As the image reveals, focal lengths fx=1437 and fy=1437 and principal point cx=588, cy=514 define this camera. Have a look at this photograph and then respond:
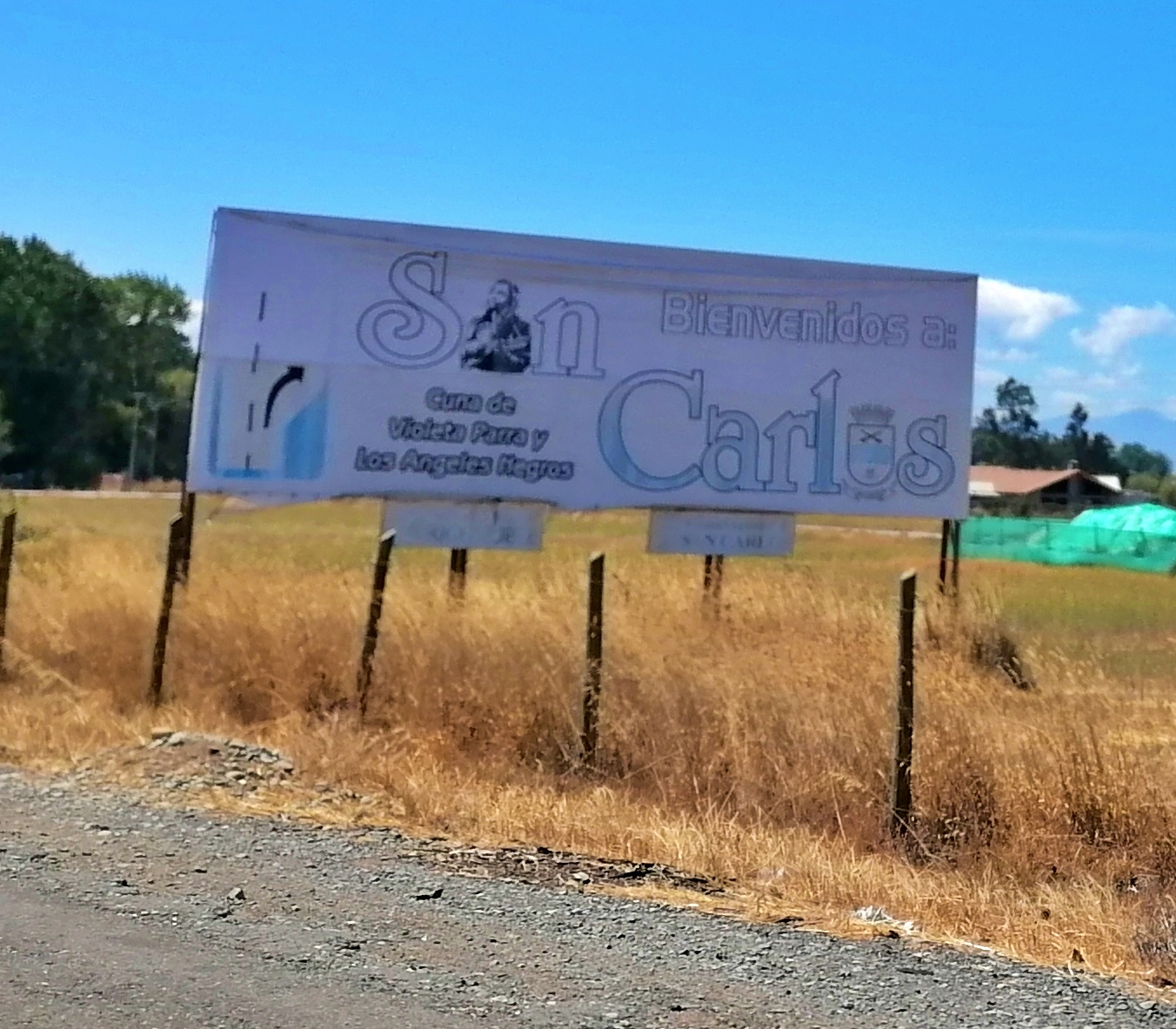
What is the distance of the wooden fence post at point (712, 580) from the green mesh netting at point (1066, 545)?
3162 centimetres

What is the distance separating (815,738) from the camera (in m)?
8.62

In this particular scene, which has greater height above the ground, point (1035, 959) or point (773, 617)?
point (773, 617)

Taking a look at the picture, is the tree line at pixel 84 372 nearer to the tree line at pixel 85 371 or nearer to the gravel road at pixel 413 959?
the tree line at pixel 85 371

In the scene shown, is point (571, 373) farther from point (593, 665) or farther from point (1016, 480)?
point (1016, 480)

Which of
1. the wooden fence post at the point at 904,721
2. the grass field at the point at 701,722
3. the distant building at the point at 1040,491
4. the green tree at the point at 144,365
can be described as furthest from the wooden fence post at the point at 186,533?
the distant building at the point at 1040,491

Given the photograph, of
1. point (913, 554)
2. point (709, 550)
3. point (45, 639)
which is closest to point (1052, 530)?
point (913, 554)

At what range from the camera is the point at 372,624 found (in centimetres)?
1037

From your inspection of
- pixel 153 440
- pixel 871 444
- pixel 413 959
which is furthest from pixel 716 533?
pixel 153 440

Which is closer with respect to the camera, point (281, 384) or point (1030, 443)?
point (281, 384)

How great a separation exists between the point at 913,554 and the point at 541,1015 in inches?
1163

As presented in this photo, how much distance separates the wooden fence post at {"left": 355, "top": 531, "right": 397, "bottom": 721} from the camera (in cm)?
1030

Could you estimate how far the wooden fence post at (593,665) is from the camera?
9.28 metres

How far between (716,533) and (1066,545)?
37.1 metres

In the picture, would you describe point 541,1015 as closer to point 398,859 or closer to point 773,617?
point 398,859
